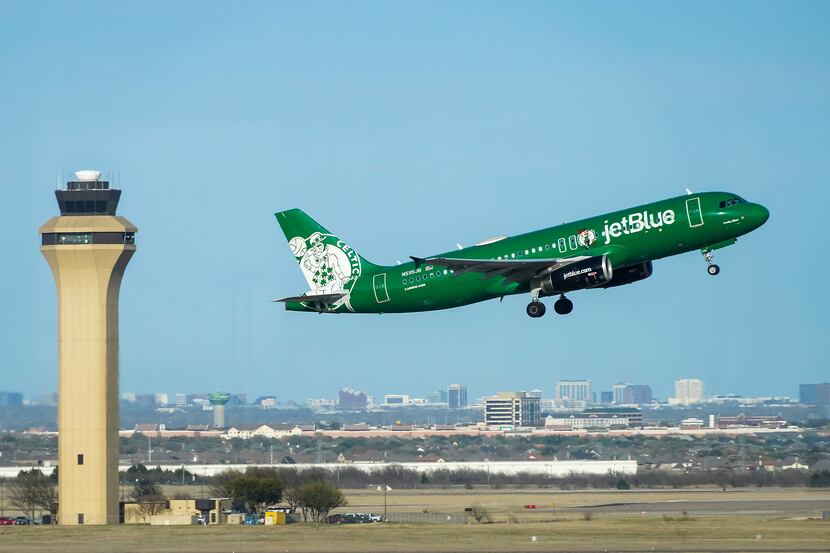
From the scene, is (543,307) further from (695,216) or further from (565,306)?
(695,216)

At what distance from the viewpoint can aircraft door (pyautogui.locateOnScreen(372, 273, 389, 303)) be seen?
3708 inches

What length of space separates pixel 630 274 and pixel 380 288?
49.5ft

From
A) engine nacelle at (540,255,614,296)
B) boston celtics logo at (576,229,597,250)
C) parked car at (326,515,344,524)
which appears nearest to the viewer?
engine nacelle at (540,255,614,296)

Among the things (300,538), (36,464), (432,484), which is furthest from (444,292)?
(36,464)

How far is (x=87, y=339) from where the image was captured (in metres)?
125

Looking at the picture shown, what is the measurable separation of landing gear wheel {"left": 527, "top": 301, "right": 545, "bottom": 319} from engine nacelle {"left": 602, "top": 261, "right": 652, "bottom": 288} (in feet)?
14.5

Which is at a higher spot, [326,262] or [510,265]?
[326,262]

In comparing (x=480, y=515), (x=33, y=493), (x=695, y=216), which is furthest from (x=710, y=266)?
(x=33, y=493)

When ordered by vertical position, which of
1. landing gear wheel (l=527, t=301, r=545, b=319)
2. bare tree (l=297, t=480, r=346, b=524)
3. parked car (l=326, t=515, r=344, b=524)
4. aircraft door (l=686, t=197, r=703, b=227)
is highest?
aircraft door (l=686, t=197, r=703, b=227)

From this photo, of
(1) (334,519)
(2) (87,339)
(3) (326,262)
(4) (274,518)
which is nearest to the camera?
(3) (326,262)

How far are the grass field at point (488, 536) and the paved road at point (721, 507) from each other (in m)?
5.26

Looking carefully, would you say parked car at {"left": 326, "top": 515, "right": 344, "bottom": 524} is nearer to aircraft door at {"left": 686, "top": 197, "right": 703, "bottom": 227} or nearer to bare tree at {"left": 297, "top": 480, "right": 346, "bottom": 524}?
bare tree at {"left": 297, "top": 480, "right": 346, "bottom": 524}

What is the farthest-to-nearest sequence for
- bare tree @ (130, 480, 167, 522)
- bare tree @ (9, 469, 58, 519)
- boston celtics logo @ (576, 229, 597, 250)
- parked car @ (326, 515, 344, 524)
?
bare tree @ (9, 469, 58, 519) < bare tree @ (130, 480, 167, 522) < parked car @ (326, 515, 344, 524) < boston celtics logo @ (576, 229, 597, 250)

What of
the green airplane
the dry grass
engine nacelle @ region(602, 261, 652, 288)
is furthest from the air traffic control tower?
engine nacelle @ region(602, 261, 652, 288)
